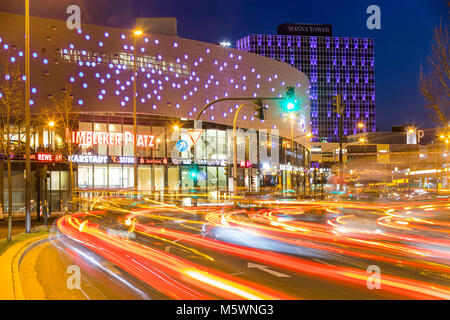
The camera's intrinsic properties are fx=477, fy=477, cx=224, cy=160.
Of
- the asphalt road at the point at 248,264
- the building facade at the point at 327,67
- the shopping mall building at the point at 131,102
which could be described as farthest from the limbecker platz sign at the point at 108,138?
the building facade at the point at 327,67

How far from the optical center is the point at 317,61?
194 meters

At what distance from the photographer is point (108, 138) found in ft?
184

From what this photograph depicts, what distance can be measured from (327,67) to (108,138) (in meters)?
152

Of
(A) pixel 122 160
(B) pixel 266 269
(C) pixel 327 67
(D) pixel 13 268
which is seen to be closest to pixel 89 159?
(A) pixel 122 160

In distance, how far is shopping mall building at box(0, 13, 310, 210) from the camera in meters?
51.3

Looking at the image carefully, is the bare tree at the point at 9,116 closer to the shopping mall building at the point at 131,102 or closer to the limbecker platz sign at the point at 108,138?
the shopping mall building at the point at 131,102

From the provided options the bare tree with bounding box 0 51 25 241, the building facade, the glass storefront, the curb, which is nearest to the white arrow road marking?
the curb

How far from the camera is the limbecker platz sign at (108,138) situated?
54.5 m

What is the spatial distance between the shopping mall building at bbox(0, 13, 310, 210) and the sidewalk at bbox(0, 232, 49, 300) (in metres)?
29.3

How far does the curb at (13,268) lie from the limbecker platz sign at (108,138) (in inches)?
1503

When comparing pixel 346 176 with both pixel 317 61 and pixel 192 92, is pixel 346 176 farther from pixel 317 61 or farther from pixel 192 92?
pixel 317 61

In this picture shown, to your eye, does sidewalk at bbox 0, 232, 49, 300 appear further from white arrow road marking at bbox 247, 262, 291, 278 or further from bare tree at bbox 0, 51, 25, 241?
white arrow road marking at bbox 247, 262, 291, 278
